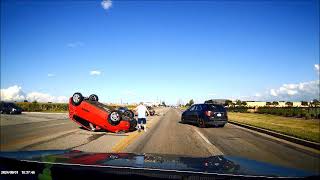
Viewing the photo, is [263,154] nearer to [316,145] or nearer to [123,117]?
[316,145]

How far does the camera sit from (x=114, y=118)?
52.1 feet

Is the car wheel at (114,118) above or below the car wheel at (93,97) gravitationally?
below

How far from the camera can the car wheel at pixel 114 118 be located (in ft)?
51.9

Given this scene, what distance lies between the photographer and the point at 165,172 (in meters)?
3.67

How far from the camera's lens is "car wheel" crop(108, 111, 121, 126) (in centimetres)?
1581

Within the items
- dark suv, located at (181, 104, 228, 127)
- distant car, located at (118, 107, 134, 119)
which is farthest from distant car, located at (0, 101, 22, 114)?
dark suv, located at (181, 104, 228, 127)

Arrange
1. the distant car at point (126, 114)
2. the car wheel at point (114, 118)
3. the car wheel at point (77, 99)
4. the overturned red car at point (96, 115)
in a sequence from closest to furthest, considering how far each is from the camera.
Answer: the car wheel at point (114, 118) → the overturned red car at point (96, 115) → the car wheel at point (77, 99) → the distant car at point (126, 114)

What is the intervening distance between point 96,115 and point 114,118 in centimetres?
93

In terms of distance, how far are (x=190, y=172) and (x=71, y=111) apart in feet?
45.5

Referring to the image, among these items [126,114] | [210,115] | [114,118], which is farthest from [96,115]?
[210,115]

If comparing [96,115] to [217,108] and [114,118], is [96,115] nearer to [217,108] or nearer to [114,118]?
[114,118]

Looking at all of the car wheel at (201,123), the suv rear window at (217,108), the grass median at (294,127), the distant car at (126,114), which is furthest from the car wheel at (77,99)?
the grass median at (294,127)

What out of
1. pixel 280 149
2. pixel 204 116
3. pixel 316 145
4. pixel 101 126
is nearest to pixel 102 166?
pixel 280 149

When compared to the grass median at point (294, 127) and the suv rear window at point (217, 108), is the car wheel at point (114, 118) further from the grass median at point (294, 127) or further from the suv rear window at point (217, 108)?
the grass median at point (294, 127)
